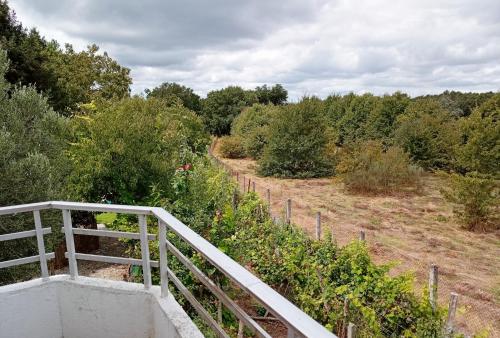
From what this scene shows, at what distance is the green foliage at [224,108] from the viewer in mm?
48938

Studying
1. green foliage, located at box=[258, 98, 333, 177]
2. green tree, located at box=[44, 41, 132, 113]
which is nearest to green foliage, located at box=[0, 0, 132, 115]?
green tree, located at box=[44, 41, 132, 113]

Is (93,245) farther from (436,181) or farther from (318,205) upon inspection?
(436,181)

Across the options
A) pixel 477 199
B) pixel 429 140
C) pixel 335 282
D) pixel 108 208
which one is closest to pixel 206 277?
pixel 108 208

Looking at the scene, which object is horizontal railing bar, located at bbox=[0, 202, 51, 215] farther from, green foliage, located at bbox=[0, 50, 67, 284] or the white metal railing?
green foliage, located at bbox=[0, 50, 67, 284]

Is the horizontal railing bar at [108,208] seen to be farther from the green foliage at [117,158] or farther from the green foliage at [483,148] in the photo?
the green foliage at [483,148]

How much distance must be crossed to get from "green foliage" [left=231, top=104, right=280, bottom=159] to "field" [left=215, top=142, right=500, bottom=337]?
9675mm

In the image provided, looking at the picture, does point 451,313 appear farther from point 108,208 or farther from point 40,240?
point 40,240

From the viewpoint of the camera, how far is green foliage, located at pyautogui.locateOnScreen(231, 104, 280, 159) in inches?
1216

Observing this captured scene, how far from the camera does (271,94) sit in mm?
52219

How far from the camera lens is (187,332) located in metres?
2.42

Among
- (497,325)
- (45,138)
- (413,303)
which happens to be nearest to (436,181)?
(497,325)

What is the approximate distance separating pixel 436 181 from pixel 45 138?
2172cm

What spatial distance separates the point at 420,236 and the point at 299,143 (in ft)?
39.7

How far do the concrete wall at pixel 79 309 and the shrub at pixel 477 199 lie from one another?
13.5 metres
